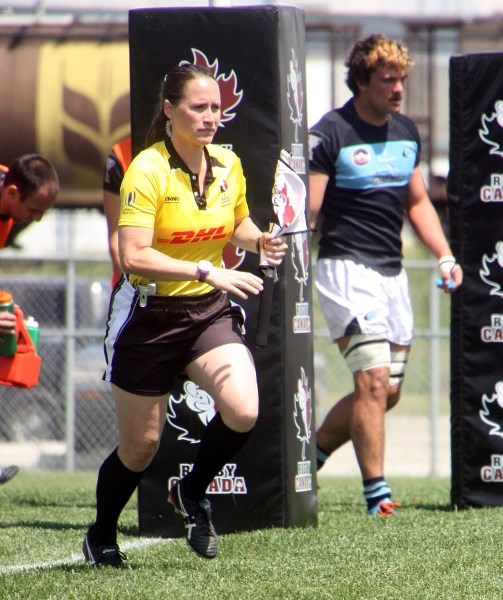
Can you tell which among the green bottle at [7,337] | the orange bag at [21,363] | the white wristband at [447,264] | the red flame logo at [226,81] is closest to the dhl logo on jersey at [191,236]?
the red flame logo at [226,81]

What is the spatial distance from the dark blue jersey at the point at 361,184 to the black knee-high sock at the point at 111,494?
7.40ft

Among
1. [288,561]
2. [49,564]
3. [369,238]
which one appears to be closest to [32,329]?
[49,564]

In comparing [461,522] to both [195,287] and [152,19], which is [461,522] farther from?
[152,19]

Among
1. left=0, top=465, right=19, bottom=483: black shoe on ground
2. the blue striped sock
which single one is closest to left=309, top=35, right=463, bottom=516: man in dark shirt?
the blue striped sock

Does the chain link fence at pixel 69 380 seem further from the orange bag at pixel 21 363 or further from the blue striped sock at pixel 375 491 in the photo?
the orange bag at pixel 21 363

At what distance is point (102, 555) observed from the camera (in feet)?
16.8

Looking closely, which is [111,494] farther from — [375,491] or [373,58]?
[373,58]

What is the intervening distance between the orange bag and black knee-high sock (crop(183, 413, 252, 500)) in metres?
1.79

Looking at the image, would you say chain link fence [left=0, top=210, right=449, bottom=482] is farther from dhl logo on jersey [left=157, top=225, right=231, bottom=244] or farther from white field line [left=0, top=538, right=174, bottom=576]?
dhl logo on jersey [left=157, top=225, right=231, bottom=244]

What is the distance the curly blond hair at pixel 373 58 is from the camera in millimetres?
6906

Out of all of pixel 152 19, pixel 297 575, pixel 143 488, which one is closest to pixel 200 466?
pixel 297 575

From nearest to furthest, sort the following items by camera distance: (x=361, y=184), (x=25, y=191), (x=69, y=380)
Result: (x=25, y=191)
(x=361, y=184)
(x=69, y=380)

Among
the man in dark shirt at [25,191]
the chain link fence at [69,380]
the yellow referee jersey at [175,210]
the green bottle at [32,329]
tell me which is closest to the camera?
the yellow referee jersey at [175,210]

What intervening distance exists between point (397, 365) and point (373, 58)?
5.55 feet
